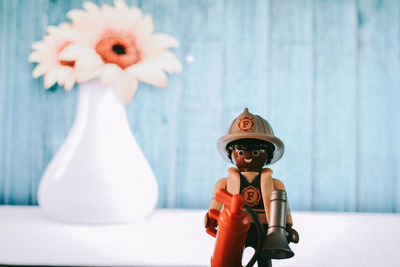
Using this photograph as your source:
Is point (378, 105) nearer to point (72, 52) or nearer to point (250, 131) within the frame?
point (250, 131)

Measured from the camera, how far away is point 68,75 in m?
0.70

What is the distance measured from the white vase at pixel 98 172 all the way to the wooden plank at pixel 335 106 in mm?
493

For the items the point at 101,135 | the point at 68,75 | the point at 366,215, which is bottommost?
the point at 366,215

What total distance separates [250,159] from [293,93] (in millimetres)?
463

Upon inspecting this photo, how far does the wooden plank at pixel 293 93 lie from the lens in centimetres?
86

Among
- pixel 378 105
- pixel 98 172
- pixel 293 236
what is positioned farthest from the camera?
pixel 378 105

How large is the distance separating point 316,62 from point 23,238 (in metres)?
0.83

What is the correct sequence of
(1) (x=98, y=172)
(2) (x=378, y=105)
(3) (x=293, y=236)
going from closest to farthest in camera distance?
(3) (x=293, y=236), (1) (x=98, y=172), (2) (x=378, y=105)

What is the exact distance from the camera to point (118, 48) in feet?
2.21

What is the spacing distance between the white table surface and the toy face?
0.47ft

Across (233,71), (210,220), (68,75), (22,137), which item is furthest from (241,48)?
(22,137)

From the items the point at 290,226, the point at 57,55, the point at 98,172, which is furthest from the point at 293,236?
the point at 57,55

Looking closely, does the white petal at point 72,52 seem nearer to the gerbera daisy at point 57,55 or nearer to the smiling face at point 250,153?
the gerbera daisy at point 57,55

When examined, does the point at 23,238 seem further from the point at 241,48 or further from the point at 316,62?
the point at 316,62
